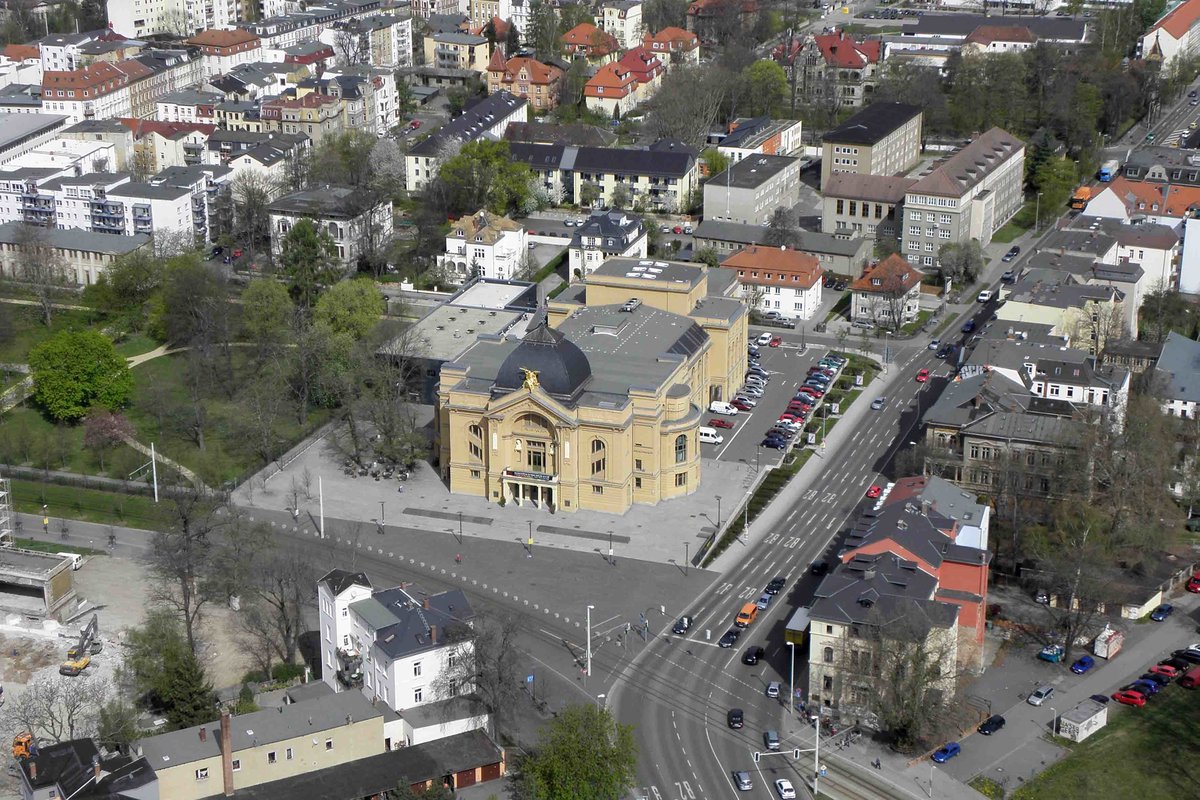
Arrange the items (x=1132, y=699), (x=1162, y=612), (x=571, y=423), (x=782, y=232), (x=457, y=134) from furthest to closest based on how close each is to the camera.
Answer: (x=457, y=134) < (x=782, y=232) < (x=571, y=423) < (x=1162, y=612) < (x=1132, y=699)

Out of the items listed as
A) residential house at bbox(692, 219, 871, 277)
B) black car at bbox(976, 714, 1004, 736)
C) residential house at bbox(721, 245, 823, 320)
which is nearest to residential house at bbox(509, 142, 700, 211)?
residential house at bbox(692, 219, 871, 277)

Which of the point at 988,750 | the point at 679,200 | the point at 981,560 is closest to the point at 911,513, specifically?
the point at 981,560

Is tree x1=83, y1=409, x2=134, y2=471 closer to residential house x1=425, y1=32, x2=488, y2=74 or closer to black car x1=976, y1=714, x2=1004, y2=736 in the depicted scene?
black car x1=976, y1=714, x2=1004, y2=736

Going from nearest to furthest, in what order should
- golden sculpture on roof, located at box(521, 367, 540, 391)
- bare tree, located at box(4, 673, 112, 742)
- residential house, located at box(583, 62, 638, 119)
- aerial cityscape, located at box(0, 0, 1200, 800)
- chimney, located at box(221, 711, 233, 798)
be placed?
chimney, located at box(221, 711, 233, 798) < aerial cityscape, located at box(0, 0, 1200, 800) < bare tree, located at box(4, 673, 112, 742) < golden sculpture on roof, located at box(521, 367, 540, 391) < residential house, located at box(583, 62, 638, 119)

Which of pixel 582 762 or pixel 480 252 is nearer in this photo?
pixel 582 762

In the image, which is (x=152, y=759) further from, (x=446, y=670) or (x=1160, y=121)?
(x=1160, y=121)

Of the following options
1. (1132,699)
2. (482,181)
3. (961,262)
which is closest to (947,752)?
(1132,699)

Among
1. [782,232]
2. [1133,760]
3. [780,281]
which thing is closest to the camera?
[1133,760]

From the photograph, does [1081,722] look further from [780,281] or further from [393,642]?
[780,281]
